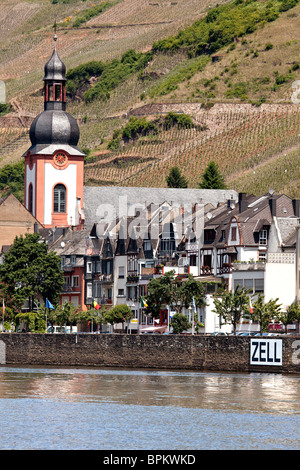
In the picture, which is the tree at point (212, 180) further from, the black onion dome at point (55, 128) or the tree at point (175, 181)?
the black onion dome at point (55, 128)

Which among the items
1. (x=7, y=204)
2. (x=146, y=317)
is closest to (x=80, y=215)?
(x=7, y=204)

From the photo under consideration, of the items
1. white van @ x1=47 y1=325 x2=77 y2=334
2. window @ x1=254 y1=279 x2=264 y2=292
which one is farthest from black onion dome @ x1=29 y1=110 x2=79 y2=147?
window @ x1=254 y1=279 x2=264 y2=292

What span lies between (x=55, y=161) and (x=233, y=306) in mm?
68224

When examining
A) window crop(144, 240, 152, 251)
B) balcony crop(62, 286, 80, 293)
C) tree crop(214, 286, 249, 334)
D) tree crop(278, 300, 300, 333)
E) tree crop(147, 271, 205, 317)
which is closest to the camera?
tree crop(278, 300, 300, 333)

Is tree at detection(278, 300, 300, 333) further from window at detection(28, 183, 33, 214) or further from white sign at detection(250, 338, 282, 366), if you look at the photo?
window at detection(28, 183, 33, 214)

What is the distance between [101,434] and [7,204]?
312 ft

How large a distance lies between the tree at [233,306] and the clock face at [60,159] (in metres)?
66.6

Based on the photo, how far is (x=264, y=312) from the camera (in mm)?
91125

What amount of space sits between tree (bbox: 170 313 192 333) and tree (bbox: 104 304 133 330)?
12.8 meters

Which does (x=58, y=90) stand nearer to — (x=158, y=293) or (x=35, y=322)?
(x=35, y=322)

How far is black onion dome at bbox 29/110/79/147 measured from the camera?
6127 inches

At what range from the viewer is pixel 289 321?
9119 cm
